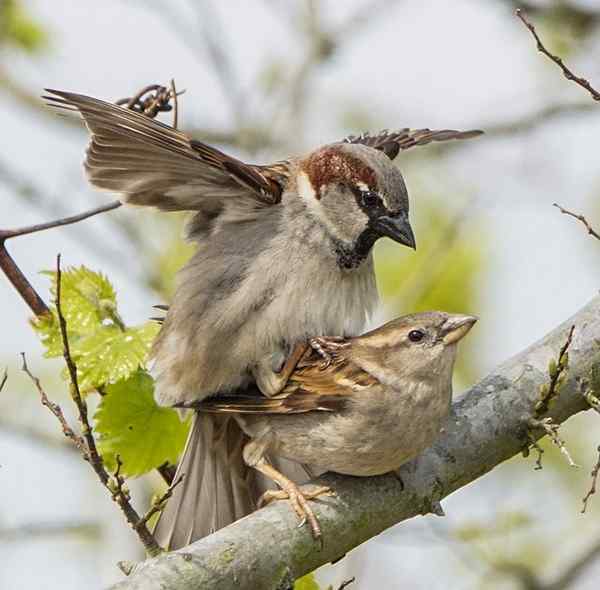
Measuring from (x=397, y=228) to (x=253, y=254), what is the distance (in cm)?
47

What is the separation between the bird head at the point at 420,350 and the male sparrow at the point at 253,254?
38 cm

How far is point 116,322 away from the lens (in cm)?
396

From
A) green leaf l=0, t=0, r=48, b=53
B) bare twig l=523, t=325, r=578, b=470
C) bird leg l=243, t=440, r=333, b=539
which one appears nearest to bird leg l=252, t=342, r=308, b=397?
bird leg l=243, t=440, r=333, b=539

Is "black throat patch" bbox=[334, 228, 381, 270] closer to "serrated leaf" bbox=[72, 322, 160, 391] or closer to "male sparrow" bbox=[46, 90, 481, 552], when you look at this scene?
"male sparrow" bbox=[46, 90, 481, 552]

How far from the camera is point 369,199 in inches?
164

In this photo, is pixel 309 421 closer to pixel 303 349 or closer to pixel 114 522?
pixel 303 349

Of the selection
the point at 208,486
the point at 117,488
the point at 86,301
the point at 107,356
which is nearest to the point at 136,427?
the point at 107,356

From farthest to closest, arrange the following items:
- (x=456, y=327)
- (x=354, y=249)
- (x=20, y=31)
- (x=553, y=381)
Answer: (x=20, y=31) → (x=354, y=249) → (x=456, y=327) → (x=553, y=381)

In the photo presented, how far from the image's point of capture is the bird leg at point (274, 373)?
389 centimetres

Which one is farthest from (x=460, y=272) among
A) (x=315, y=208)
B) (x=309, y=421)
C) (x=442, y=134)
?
(x=309, y=421)

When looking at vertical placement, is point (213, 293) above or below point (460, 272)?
below

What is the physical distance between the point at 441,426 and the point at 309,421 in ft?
1.28

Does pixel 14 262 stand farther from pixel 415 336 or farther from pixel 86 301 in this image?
pixel 415 336

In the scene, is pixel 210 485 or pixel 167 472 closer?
pixel 167 472
